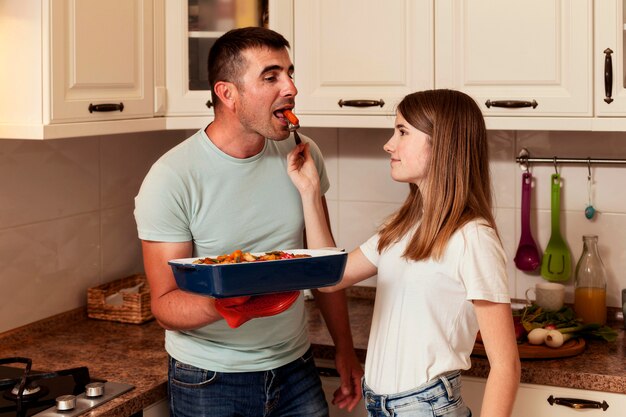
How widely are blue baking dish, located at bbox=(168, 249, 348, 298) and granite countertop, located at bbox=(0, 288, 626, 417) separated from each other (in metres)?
0.41

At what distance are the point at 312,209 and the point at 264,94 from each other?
Answer: 27 centimetres

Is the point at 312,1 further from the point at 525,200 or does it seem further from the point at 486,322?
the point at 486,322

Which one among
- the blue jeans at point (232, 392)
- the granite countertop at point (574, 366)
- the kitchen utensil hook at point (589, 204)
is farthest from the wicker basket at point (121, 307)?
the kitchen utensil hook at point (589, 204)

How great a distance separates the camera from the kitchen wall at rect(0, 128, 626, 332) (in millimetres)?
2488

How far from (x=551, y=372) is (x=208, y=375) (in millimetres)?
808

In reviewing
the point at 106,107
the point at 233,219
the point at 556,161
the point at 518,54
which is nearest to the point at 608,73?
the point at 518,54

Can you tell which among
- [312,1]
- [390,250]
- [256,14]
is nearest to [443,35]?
[312,1]

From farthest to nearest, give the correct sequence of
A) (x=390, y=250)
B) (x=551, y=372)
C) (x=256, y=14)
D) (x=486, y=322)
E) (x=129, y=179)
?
(x=129, y=179)
(x=256, y=14)
(x=551, y=372)
(x=390, y=250)
(x=486, y=322)

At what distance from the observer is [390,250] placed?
196 cm

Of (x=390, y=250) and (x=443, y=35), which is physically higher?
(x=443, y=35)

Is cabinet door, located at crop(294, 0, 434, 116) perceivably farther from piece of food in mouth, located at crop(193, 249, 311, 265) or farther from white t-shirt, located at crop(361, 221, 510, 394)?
piece of food in mouth, located at crop(193, 249, 311, 265)

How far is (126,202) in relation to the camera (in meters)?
2.91

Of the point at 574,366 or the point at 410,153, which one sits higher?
the point at 410,153

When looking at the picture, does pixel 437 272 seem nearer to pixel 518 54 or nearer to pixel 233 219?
pixel 233 219
